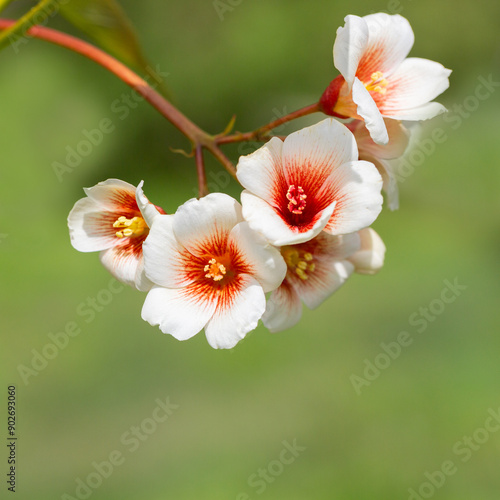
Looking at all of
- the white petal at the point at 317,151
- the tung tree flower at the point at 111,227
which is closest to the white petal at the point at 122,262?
the tung tree flower at the point at 111,227

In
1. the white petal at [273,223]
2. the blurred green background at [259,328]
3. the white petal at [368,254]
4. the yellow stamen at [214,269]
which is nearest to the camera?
the white petal at [273,223]

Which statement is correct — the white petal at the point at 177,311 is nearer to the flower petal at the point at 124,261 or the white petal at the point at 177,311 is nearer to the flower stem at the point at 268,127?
the flower petal at the point at 124,261

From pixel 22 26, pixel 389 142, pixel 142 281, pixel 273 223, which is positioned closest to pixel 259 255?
pixel 273 223

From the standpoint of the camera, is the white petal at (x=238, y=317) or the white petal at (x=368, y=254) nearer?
the white petal at (x=238, y=317)

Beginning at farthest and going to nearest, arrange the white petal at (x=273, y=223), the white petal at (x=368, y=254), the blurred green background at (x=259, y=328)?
1. the blurred green background at (x=259, y=328)
2. the white petal at (x=368, y=254)
3. the white petal at (x=273, y=223)

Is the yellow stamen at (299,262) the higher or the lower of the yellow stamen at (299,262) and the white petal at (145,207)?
the lower

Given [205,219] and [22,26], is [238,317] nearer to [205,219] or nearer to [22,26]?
[205,219]

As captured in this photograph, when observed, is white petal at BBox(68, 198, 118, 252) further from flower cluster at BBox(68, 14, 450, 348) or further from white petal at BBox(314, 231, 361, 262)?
white petal at BBox(314, 231, 361, 262)
